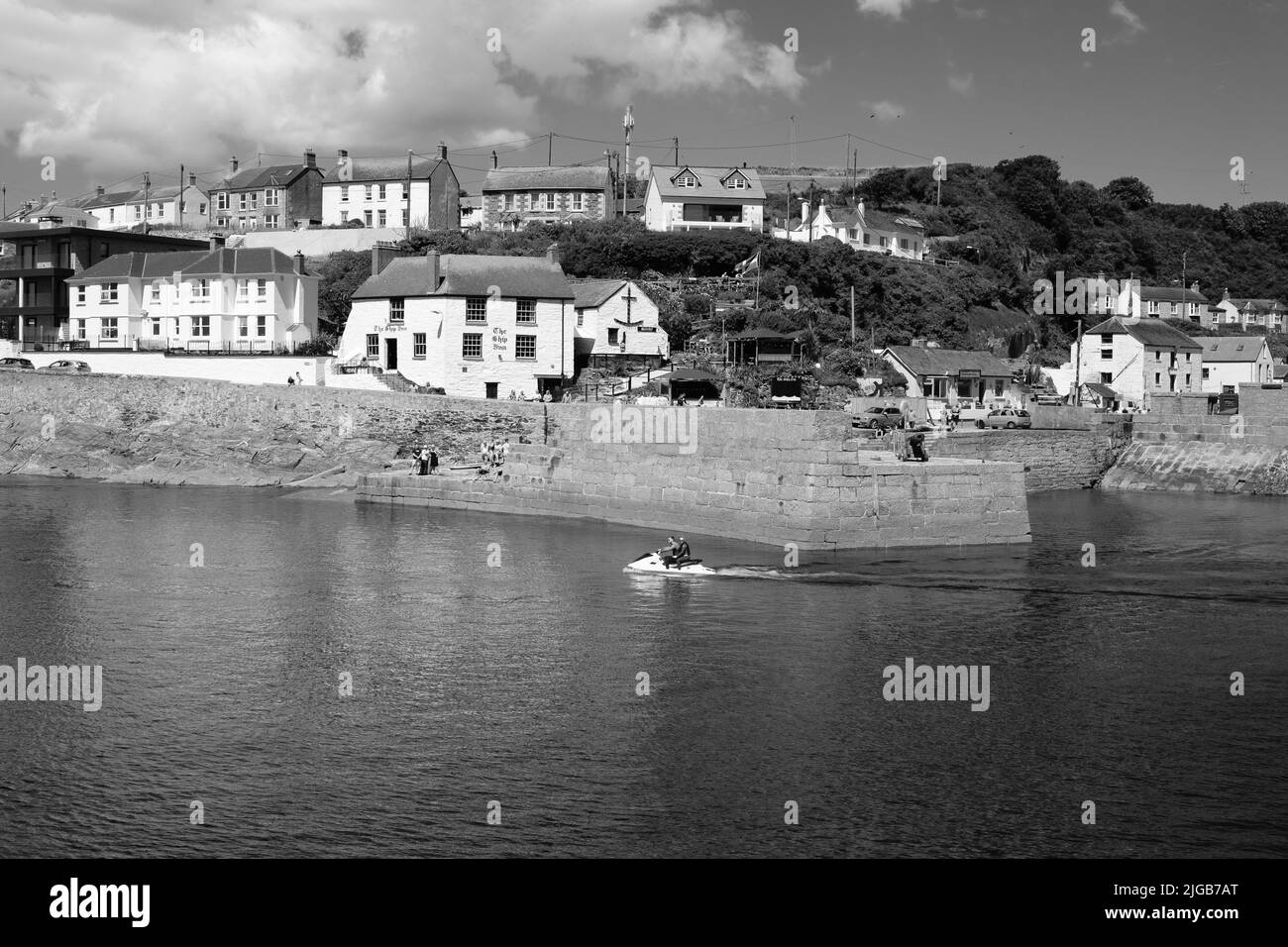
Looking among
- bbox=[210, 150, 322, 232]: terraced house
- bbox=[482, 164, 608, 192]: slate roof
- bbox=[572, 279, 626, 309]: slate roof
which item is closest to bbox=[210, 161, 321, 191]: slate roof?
bbox=[210, 150, 322, 232]: terraced house

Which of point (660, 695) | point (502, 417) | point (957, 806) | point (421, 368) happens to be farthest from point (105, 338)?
point (957, 806)

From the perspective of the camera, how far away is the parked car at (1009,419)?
62.9 metres

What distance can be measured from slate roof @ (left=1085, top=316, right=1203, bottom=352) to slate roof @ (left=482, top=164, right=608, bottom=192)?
3595 cm

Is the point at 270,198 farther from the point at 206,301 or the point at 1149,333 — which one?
the point at 1149,333

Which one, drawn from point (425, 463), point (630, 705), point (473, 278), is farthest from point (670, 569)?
point (473, 278)

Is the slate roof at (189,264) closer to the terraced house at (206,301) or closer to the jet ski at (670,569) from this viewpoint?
the terraced house at (206,301)

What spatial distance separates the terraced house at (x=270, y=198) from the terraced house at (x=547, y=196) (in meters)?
15.1

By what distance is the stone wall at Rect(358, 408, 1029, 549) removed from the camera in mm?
38562

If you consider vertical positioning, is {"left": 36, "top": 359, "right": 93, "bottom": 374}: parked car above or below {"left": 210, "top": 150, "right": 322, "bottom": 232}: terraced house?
below

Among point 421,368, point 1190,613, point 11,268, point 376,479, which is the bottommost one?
point 1190,613

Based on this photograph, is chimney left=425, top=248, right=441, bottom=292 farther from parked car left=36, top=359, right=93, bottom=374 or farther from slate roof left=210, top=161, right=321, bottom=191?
slate roof left=210, top=161, right=321, bottom=191
